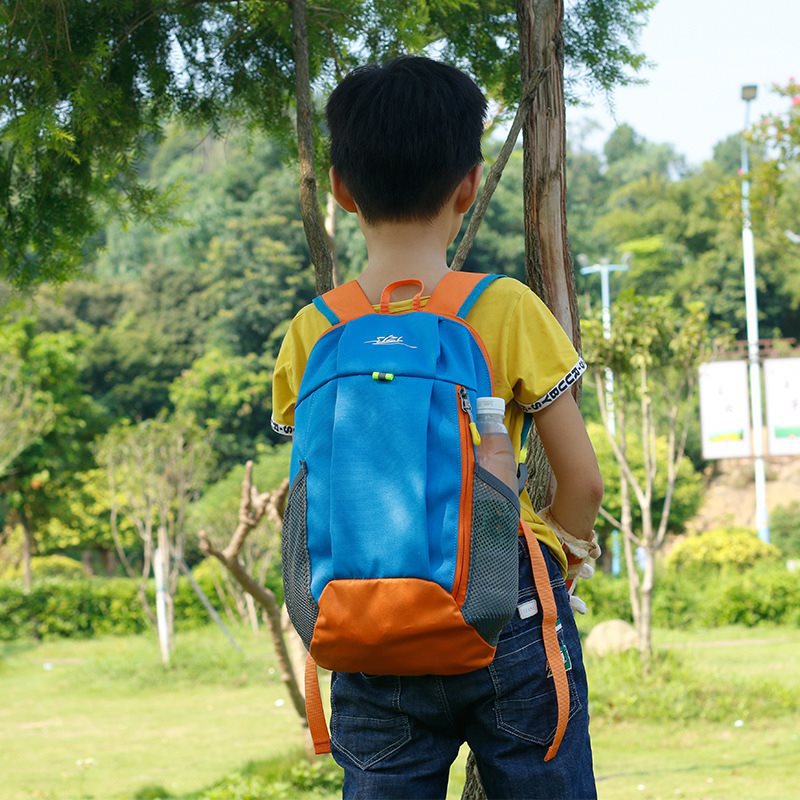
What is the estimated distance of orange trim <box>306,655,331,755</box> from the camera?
1.51 meters

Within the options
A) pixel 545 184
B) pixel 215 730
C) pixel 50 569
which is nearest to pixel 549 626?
pixel 545 184

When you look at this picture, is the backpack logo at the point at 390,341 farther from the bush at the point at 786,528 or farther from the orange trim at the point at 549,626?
the bush at the point at 786,528

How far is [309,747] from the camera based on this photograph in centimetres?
618

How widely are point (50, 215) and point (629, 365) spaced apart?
687 centimetres

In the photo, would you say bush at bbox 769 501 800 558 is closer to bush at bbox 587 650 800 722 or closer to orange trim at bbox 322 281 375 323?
bush at bbox 587 650 800 722

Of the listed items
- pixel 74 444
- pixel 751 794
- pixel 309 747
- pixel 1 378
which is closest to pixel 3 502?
pixel 74 444

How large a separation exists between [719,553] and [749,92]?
23.3 ft

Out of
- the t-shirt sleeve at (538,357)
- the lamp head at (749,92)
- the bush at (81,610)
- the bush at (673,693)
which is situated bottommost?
the bush at (81,610)

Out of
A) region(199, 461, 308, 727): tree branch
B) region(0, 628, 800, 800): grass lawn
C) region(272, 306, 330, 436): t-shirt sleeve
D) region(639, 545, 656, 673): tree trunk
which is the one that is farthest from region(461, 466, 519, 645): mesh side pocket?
region(639, 545, 656, 673): tree trunk

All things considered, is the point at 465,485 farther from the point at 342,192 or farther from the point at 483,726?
the point at 342,192

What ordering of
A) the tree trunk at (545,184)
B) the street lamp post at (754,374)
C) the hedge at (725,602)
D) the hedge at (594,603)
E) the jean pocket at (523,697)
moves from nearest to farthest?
the jean pocket at (523,697) < the tree trunk at (545,184) < the hedge at (725,602) < the hedge at (594,603) < the street lamp post at (754,374)

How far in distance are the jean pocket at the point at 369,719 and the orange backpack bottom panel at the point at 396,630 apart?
0.06 m

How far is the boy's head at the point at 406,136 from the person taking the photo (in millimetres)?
1460

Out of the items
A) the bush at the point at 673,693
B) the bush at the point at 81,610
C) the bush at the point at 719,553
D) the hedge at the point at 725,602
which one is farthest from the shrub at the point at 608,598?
the bush at the point at 81,610
